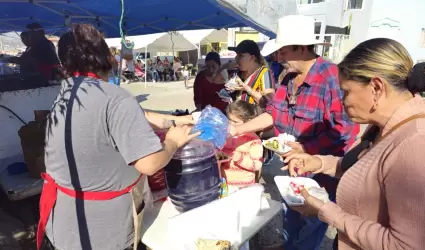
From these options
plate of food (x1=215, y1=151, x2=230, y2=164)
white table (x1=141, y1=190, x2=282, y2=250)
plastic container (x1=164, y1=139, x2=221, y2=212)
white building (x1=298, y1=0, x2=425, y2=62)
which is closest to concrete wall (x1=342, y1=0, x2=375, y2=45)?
white building (x1=298, y1=0, x2=425, y2=62)

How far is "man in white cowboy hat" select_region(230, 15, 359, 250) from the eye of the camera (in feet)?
6.44

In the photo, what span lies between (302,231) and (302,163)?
734mm

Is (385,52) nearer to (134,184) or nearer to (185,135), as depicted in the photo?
(185,135)

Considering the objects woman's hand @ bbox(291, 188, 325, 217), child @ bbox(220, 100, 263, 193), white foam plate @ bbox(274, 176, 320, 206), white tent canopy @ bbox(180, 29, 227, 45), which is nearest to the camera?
woman's hand @ bbox(291, 188, 325, 217)

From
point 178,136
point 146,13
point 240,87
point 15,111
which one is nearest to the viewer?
point 178,136

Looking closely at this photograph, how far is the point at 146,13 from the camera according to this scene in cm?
454

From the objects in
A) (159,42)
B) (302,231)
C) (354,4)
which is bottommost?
(302,231)

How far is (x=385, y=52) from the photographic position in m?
1.07

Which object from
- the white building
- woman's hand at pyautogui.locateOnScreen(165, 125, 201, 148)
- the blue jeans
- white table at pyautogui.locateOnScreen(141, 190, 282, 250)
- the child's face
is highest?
the white building

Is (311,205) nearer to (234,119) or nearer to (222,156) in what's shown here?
(222,156)

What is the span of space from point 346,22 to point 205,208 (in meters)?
24.6

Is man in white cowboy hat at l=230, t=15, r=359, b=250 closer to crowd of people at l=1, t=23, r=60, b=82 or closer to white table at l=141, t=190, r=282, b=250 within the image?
Result: white table at l=141, t=190, r=282, b=250

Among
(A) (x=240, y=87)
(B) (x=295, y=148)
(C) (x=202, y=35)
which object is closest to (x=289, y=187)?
(B) (x=295, y=148)

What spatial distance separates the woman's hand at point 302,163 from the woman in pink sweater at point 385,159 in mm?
519
